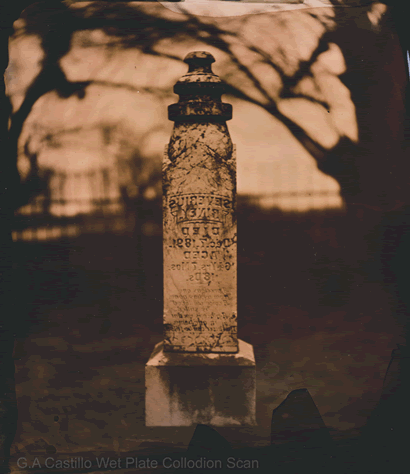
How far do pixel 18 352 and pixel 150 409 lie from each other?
1.56 m

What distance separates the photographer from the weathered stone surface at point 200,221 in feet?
8.84

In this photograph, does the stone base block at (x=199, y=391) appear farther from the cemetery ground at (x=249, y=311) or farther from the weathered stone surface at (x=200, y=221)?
the cemetery ground at (x=249, y=311)

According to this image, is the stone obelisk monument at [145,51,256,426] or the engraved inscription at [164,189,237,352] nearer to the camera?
the stone obelisk monument at [145,51,256,426]

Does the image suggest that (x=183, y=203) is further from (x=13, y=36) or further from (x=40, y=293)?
(x=13, y=36)

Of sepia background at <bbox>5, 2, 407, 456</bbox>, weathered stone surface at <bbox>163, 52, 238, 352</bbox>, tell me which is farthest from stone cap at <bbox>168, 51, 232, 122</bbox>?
sepia background at <bbox>5, 2, 407, 456</bbox>

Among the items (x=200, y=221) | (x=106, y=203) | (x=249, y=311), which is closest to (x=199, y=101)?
(x=200, y=221)

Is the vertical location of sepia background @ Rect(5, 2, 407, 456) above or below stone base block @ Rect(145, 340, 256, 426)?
above

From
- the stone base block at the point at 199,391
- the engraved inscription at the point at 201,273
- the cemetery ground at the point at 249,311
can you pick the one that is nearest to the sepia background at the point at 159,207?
the cemetery ground at the point at 249,311

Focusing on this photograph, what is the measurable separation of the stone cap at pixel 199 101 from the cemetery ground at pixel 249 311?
3.44 feet

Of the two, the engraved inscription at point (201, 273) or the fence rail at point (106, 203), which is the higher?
the fence rail at point (106, 203)

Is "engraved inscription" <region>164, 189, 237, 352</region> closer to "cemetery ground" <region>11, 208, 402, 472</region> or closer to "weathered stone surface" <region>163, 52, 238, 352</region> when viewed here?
"weathered stone surface" <region>163, 52, 238, 352</region>

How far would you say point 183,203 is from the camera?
8.99 feet

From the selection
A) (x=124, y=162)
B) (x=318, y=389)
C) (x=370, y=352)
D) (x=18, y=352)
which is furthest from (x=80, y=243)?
(x=370, y=352)

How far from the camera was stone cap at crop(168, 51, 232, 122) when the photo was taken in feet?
8.77
